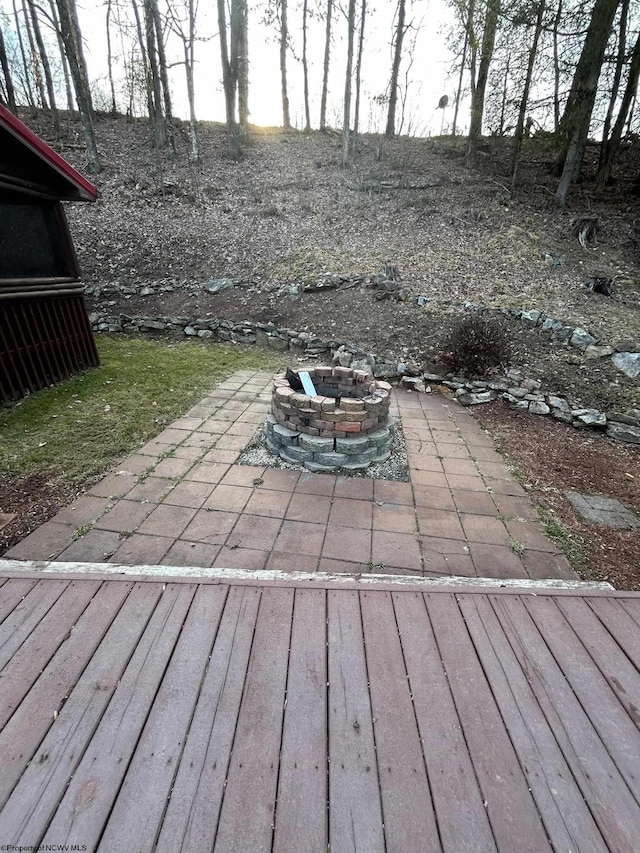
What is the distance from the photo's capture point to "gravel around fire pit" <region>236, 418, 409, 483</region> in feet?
11.5

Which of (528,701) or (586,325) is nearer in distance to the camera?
(528,701)

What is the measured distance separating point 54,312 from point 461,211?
11.4 meters

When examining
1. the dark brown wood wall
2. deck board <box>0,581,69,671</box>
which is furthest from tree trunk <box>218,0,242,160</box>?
deck board <box>0,581,69,671</box>

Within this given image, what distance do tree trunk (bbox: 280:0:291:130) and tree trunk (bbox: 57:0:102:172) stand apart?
24.4 ft

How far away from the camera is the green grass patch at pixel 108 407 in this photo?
11.5ft

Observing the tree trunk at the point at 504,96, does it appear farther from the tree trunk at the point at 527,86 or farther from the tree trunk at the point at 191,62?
the tree trunk at the point at 191,62

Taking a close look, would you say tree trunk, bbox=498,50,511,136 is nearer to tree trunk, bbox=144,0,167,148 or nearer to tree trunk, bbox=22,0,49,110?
tree trunk, bbox=144,0,167,148

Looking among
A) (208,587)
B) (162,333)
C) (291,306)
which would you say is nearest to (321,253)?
(291,306)

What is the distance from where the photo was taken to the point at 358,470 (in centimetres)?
355

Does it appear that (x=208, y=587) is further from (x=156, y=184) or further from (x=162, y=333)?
(x=156, y=184)

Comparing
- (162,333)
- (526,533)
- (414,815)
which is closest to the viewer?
(414,815)

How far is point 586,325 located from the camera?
676cm

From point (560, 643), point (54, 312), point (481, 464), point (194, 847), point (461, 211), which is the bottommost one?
point (481, 464)

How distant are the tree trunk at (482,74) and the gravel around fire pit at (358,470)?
13.2m
